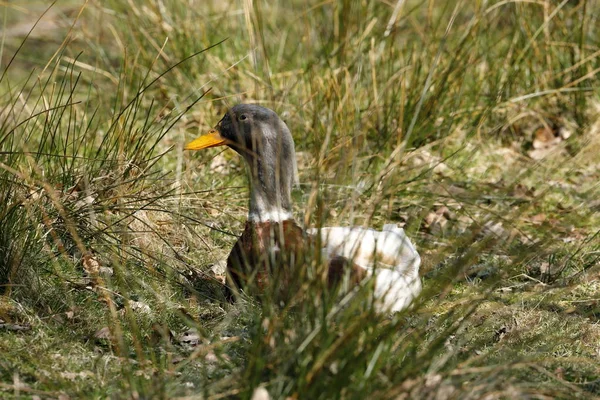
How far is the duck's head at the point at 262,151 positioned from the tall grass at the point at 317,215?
0.76ft

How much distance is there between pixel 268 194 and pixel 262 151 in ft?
0.64

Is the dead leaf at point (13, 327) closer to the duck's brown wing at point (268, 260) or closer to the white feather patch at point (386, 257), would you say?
the duck's brown wing at point (268, 260)

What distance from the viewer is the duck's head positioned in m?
4.18

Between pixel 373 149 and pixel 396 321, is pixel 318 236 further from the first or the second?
pixel 373 149

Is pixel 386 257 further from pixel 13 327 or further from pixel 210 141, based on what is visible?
pixel 13 327

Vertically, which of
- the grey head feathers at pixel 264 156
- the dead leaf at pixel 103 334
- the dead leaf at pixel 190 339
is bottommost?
the dead leaf at pixel 190 339

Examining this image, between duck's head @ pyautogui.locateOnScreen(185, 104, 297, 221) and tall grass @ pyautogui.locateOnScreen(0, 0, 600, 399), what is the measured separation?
0.76 feet

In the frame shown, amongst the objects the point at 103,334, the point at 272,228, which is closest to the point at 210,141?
the point at 272,228

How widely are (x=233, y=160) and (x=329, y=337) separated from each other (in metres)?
3.02

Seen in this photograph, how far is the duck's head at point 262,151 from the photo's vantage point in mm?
4184

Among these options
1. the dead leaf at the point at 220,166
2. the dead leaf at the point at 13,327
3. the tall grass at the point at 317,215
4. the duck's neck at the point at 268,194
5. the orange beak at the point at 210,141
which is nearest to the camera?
the tall grass at the point at 317,215

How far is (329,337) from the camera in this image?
279 cm

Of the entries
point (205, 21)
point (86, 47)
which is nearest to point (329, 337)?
point (205, 21)

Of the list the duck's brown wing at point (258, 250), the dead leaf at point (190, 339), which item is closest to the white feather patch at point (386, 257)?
the duck's brown wing at point (258, 250)
